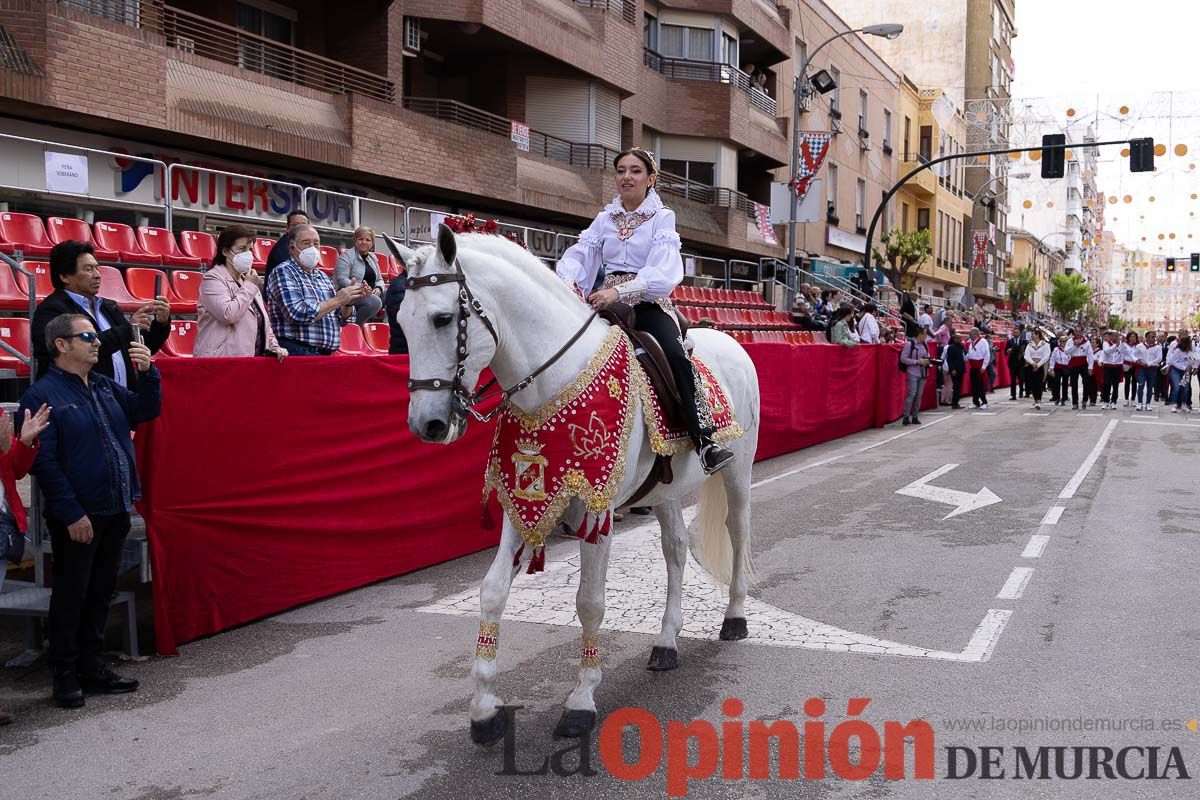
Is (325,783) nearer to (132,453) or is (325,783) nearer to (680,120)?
(132,453)

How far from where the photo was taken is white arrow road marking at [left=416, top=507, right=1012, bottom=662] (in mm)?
6098

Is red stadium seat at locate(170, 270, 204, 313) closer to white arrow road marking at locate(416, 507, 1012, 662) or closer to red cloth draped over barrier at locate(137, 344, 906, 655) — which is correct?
red cloth draped over barrier at locate(137, 344, 906, 655)

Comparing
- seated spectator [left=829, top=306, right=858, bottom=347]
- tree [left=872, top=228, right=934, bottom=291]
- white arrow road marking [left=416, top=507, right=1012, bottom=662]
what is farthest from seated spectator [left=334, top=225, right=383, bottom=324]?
tree [left=872, top=228, right=934, bottom=291]

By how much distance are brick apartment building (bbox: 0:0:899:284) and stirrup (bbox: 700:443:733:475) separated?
8703mm

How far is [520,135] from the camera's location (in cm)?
2370

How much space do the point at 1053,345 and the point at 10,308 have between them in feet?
92.3

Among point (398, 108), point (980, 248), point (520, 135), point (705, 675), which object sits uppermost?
point (980, 248)

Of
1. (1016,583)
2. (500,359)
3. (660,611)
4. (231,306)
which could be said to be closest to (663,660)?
(660,611)

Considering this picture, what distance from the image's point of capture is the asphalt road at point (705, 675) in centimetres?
427

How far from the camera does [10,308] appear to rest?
991 centimetres

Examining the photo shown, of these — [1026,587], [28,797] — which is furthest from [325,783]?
[1026,587]

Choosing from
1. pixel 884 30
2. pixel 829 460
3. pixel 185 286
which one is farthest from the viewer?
pixel 884 30

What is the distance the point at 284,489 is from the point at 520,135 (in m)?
18.0

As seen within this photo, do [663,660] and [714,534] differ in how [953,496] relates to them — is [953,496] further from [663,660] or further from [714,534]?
[663,660]
